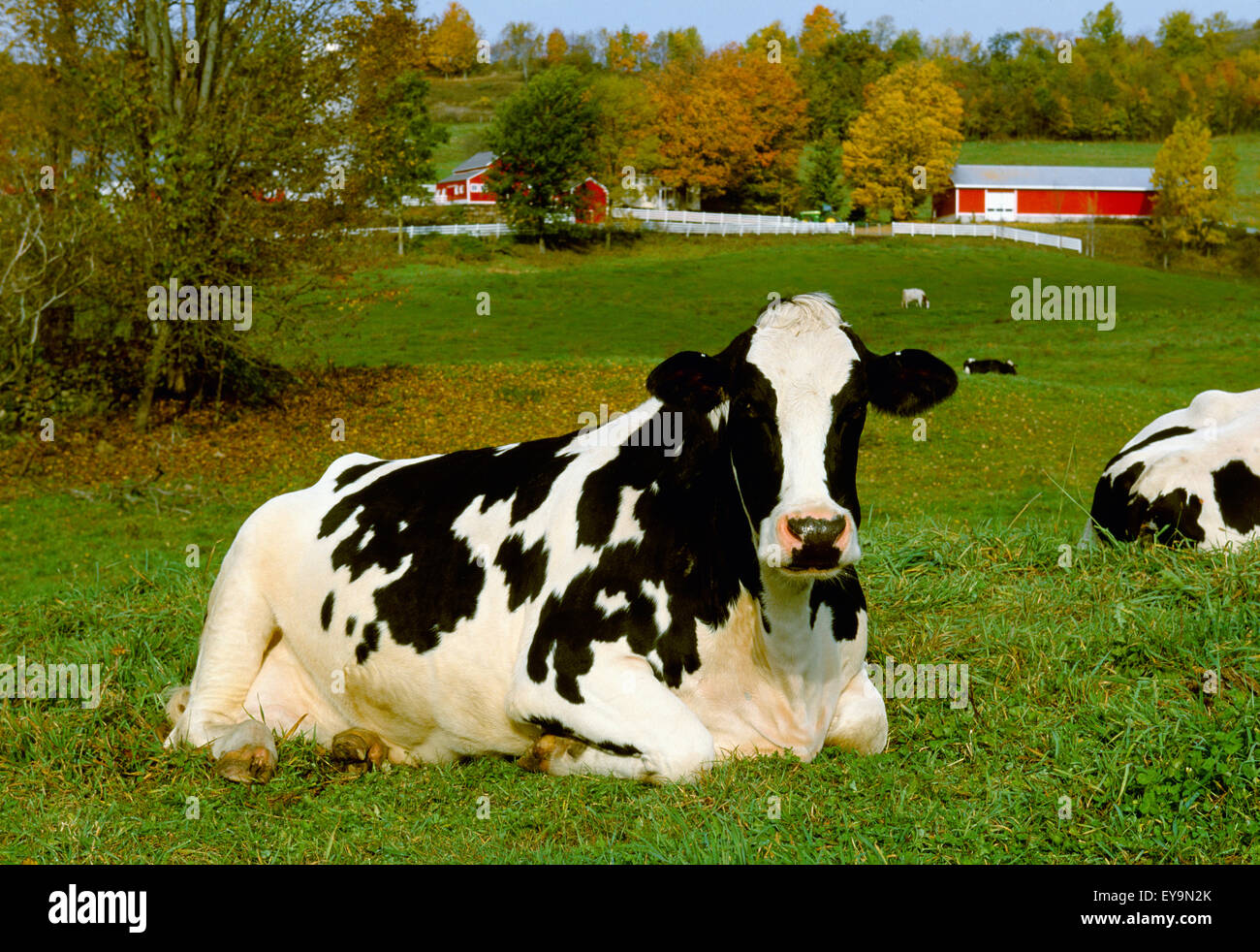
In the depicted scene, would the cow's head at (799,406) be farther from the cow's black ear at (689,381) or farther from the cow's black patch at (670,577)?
the cow's black patch at (670,577)

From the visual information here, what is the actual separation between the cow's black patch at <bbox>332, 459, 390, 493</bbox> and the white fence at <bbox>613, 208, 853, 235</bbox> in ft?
215

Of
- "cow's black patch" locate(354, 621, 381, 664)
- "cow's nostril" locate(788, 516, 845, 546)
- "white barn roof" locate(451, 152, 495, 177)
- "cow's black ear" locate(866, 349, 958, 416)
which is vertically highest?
"white barn roof" locate(451, 152, 495, 177)

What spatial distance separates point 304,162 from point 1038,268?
43.6 metres

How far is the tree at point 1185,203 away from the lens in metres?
76.6

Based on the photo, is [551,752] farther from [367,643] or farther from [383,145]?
[383,145]

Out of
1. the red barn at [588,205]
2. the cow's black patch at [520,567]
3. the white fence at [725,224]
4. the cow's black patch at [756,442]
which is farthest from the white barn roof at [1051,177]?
the cow's black patch at [756,442]

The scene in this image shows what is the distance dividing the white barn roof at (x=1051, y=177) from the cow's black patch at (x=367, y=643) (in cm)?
9083

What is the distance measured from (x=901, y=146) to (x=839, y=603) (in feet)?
278

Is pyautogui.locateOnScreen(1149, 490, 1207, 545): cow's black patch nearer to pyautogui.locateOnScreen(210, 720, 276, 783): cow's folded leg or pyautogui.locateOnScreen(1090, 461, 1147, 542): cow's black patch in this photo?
pyautogui.locateOnScreen(1090, 461, 1147, 542): cow's black patch

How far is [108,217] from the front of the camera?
22406 millimetres

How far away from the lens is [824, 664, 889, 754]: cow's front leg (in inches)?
229

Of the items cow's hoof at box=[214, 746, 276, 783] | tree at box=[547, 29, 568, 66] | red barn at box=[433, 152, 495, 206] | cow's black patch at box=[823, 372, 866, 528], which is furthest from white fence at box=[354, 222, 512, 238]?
Result: tree at box=[547, 29, 568, 66]
